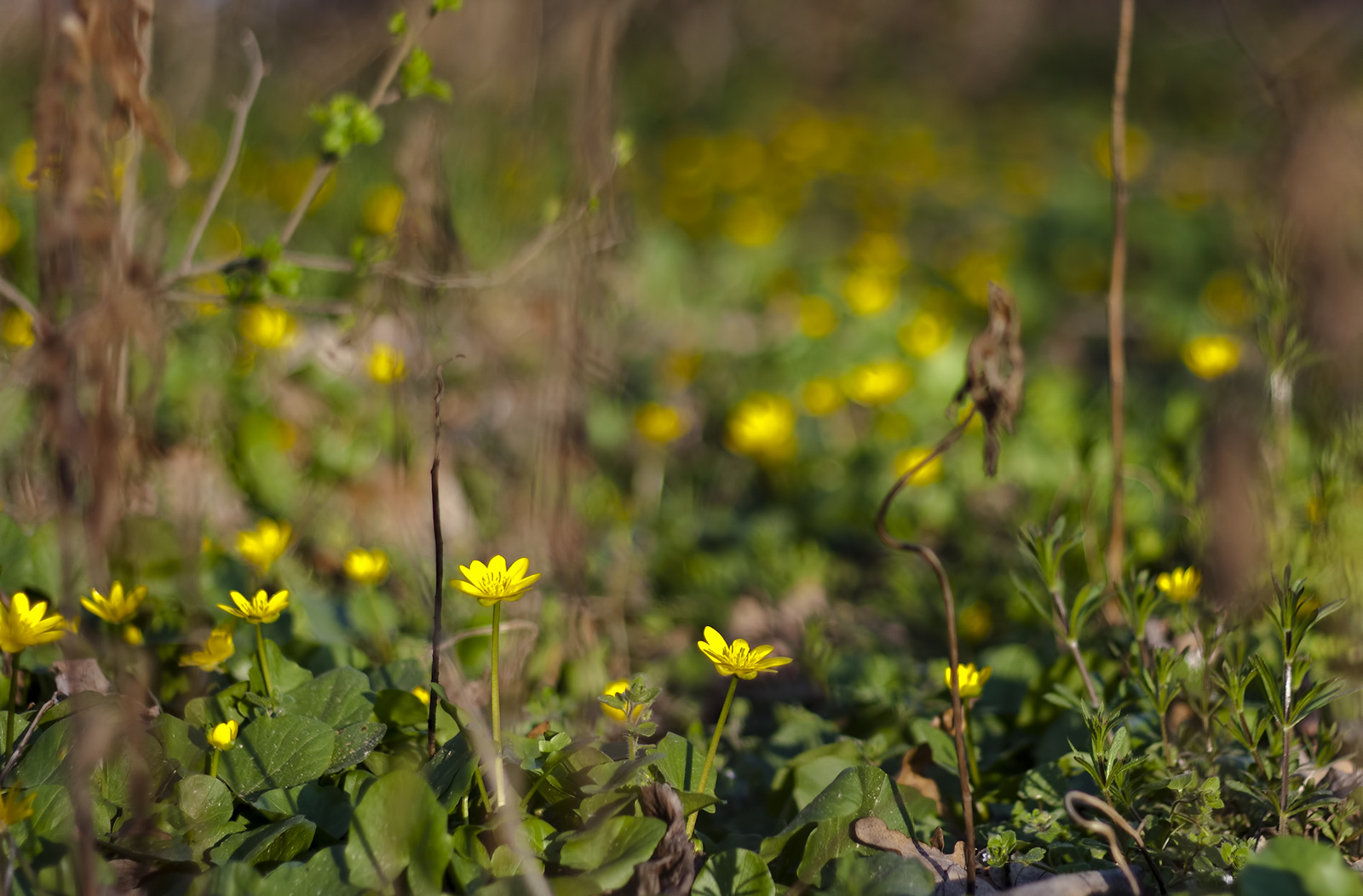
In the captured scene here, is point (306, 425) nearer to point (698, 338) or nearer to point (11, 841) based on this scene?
point (698, 338)

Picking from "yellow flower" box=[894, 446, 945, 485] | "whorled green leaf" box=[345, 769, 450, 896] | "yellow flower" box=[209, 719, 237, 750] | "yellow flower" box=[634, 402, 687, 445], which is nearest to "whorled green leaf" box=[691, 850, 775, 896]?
"whorled green leaf" box=[345, 769, 450, 896]

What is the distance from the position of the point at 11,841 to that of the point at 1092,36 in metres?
13.4

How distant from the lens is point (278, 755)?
147 centimetres

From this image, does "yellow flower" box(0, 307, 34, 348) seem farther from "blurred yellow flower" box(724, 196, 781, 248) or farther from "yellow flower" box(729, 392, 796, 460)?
"blurred yellow flower" box(724, 196, 781, 248)

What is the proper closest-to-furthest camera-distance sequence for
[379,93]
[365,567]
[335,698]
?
1. [335,698]
2. [379,93]
3. [365,567]

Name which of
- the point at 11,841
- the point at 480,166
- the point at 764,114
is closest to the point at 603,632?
the point at 11,841

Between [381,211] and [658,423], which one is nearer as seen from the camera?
[658,423]

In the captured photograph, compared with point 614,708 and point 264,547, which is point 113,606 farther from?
point 614,708

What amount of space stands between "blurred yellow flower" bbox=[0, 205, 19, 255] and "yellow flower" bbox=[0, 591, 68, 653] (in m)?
1.98

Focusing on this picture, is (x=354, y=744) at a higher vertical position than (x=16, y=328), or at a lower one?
lower

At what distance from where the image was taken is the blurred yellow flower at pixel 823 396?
11.0 ft

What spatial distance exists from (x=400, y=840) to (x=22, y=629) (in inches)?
23.8

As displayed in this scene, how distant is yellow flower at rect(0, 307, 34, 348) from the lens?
98.7 inches

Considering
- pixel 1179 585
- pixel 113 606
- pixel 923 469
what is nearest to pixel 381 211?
pixel 923 469
